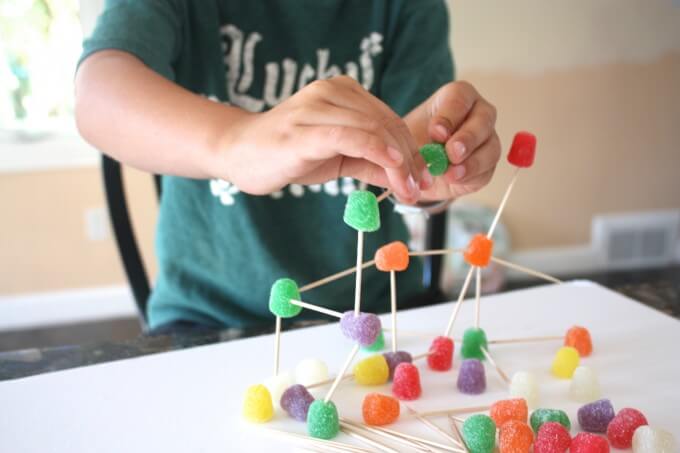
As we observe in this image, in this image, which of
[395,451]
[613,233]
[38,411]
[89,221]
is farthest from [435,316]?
[613,233]

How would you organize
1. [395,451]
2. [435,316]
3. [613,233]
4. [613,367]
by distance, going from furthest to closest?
[613,233] < [435,316] < [613,367] < [395,451]

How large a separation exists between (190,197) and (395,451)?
21.9 inches

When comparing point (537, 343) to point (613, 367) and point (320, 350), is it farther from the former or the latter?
point (320, 350)

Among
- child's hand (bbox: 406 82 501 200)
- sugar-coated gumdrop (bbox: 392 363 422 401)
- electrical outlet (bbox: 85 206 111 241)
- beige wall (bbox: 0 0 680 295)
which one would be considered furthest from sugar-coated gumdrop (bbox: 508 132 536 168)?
electrical outlet (bbox: 85 206 111 241)

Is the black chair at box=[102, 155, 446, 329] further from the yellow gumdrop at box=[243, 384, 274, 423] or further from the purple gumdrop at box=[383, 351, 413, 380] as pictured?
the yellow gumdrop at box=[243, 384, 274, 423]

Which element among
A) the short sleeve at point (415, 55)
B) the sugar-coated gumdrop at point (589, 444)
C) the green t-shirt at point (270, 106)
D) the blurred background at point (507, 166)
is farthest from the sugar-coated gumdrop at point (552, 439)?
the blurred background at point (507, 166)

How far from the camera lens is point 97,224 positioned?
2.11 metres

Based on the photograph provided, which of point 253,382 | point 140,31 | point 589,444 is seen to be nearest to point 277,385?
point 253,382

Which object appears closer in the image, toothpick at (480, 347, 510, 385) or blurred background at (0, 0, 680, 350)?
toothpick at (480, 347, 510, 385)

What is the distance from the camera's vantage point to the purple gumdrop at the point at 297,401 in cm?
52

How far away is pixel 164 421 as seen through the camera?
20.2 inches

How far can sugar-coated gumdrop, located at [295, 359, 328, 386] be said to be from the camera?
0.58 metres

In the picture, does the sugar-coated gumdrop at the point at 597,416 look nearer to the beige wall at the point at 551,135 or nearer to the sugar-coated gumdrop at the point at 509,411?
the sugar-coated gumdrop at the point at 509,411

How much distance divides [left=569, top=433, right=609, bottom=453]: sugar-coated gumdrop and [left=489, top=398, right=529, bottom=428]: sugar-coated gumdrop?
0.05m
